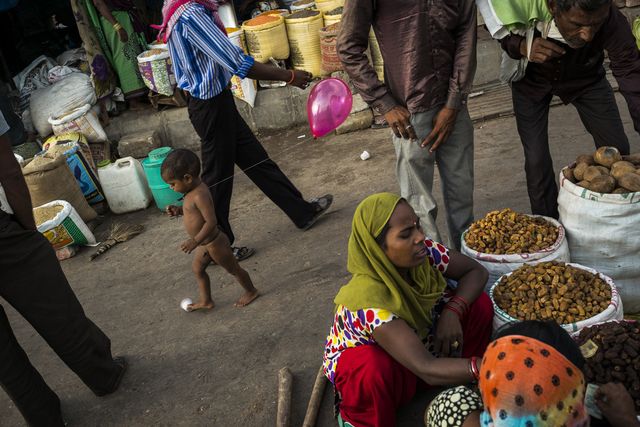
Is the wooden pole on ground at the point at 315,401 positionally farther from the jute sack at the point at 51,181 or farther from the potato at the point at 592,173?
the jute sack at the point at 51,181

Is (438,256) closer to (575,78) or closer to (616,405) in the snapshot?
(616,405)

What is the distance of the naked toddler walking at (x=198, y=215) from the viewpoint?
367 cm

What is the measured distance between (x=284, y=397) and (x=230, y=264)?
112cm

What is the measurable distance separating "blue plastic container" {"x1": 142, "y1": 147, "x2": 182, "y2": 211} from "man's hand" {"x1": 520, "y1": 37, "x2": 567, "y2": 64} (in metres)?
3.45

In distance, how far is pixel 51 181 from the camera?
5250 millimetres

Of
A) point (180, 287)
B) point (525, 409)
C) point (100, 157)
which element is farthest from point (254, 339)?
point (100, 157)

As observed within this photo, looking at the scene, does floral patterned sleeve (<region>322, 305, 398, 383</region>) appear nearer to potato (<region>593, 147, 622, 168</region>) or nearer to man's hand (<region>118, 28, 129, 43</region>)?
potato (<region>593, 147, 622, 168</region>)

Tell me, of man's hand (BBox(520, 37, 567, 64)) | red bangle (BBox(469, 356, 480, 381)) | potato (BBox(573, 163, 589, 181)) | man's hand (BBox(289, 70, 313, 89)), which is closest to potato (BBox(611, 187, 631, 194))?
potato (BBox(573, 163, 589, 181))

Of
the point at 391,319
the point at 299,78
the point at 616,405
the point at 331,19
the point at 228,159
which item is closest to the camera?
the point at 616,405

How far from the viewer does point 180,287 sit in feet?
14.2

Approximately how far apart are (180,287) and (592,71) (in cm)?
301

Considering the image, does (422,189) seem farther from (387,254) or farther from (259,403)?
(259,403)

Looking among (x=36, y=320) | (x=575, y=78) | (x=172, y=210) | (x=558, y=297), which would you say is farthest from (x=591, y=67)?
(x=36, y=320)

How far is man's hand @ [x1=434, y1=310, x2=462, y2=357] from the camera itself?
2539 mm
